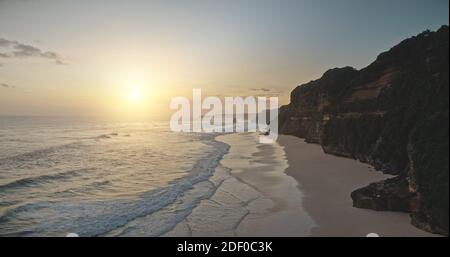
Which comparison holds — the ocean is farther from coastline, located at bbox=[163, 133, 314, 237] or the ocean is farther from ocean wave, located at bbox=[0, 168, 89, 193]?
coastline, located at bbox=[163, 133, 314, 237]

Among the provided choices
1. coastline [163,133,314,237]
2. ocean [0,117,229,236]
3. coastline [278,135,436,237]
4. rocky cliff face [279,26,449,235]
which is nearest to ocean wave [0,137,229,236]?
ocean [0,117,229,236]

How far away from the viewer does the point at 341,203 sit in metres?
9.73

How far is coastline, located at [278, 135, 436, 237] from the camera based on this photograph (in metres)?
7.34

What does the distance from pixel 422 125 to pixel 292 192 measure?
5588mm

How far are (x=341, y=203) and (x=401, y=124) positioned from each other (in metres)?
5.90

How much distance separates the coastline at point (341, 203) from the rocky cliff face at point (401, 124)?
38 centimetres

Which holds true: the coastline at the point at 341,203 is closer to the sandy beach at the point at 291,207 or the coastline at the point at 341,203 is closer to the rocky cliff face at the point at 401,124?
the sandy beach at the point at 291,207

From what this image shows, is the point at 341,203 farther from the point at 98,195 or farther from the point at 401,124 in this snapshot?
the point at 98,195

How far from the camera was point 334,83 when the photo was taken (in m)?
24.0

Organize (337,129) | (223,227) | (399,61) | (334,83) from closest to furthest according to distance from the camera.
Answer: (223,227), (399,61), (337,129), (334,83)

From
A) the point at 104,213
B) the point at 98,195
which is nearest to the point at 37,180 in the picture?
the point at 98,195

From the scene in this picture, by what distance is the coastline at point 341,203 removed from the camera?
734 cm
